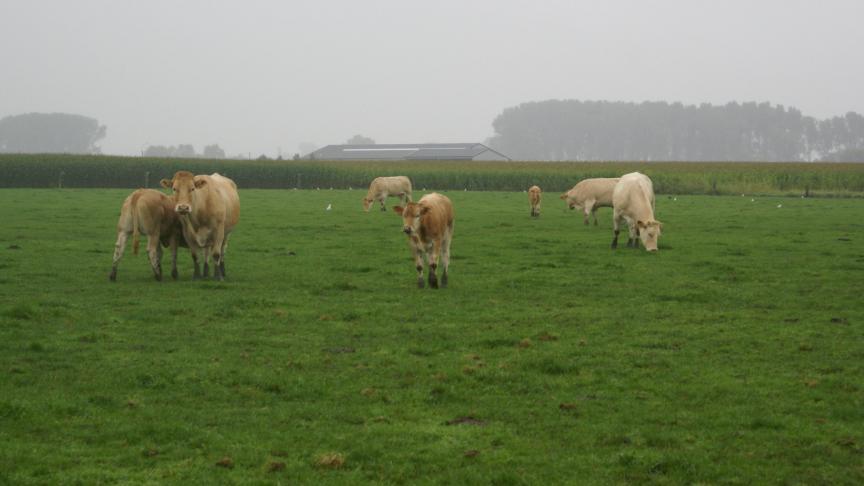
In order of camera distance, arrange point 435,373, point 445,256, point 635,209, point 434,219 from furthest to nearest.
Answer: point 635,209
point 445,256
point 434,219
point 435,373

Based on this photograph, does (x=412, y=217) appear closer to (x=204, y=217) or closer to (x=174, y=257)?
(x=204, y=217)

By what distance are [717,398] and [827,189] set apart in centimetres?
5771

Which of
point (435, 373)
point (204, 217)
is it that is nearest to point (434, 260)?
point (204, 217)

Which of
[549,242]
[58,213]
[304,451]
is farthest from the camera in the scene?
[58,213]

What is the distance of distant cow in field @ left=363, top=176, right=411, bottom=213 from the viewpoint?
3988 cm

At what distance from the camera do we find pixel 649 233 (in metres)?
21.7

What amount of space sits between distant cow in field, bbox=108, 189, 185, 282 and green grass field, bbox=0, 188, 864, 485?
0.51 meters

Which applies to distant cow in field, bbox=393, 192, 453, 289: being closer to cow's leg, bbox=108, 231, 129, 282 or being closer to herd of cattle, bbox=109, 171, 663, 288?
herd of cattle, bbox=109, 171, 663, 288

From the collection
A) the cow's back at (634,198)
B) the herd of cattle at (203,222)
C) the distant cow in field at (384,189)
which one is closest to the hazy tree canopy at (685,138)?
the distant cow in field at (384,189)

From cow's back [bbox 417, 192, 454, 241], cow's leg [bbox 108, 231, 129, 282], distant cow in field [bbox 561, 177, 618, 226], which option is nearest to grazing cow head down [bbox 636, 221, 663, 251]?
cow's back [bbox 417, 192, 454, 241]

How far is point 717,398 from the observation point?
875 centimetres

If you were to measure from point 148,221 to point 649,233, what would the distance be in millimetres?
11127

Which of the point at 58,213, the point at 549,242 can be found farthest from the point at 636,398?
the point at 58,213

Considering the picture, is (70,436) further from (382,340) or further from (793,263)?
(793,263)
